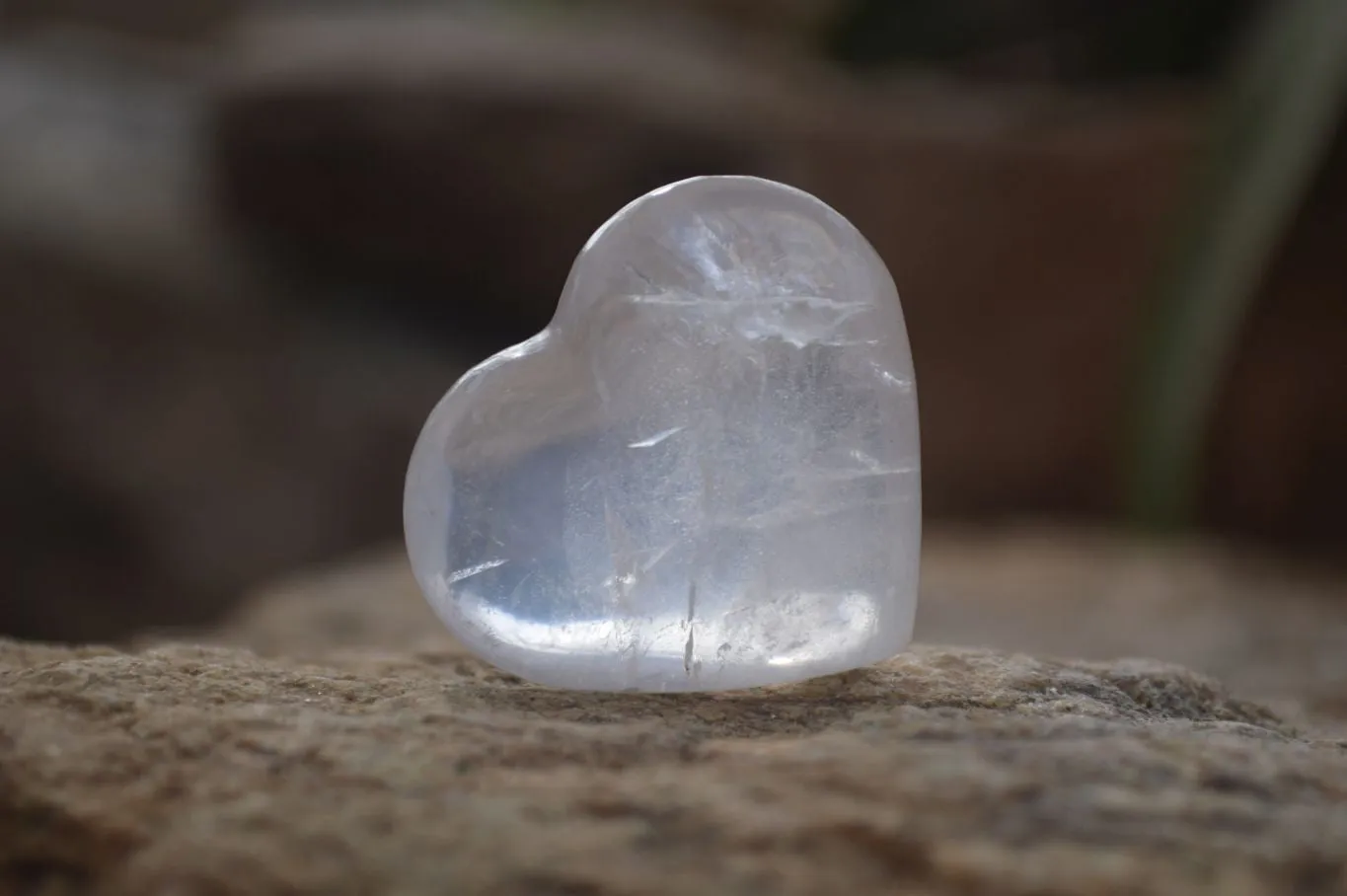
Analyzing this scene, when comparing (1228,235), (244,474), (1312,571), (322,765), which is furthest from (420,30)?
(322,765)

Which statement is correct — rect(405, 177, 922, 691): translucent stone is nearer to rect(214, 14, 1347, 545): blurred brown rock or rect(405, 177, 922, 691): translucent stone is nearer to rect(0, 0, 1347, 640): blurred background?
rect(0, 0, 1347, 640): blurred background

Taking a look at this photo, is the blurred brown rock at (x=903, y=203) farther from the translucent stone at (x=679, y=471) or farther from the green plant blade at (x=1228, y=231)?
the translucent stone at (x=679, y=471)

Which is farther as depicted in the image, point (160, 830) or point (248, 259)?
point (248, 259)

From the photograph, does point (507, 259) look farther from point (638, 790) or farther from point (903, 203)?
point (638, 790)

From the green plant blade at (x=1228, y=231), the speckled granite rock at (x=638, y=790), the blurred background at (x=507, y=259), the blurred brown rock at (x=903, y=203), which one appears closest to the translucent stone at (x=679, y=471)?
the speckled granite rock at (x=638, y=790)

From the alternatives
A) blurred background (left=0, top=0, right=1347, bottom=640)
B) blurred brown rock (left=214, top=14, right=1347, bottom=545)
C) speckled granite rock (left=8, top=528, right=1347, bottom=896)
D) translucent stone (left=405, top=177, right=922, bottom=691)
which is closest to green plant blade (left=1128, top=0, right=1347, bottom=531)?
blurred background (left=0, top=0, right=1347, bottom=640)

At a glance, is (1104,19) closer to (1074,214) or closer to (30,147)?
(1074,214)
